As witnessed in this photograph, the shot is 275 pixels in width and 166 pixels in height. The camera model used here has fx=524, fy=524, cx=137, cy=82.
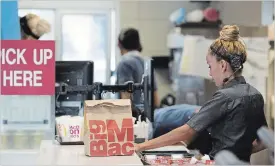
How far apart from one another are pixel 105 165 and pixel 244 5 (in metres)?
3.52

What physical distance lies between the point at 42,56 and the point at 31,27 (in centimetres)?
66

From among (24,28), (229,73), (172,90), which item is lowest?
(172,90)

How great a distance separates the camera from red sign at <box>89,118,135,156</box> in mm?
2168

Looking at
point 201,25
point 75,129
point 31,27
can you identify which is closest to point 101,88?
point 75,129

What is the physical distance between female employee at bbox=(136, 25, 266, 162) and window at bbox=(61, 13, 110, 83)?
12.3 ft

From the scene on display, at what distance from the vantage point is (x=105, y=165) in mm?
1993

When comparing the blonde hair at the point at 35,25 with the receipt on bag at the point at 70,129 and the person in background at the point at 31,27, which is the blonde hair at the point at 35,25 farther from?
the receipt on bag at the point at 70,129

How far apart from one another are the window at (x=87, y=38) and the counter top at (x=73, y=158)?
3.78 meters

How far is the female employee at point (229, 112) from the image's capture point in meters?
2.44

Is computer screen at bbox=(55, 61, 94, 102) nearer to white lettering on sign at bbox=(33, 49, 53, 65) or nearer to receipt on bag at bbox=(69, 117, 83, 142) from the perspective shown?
receipt on bag at bbox=(69, 117, 83, 142)

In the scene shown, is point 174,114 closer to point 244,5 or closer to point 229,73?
point 229,73

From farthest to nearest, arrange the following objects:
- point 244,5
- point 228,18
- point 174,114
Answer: point 228,18 < point 244,5 < point 174,114

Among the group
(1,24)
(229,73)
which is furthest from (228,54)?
(1,24)

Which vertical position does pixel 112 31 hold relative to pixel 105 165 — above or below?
above
